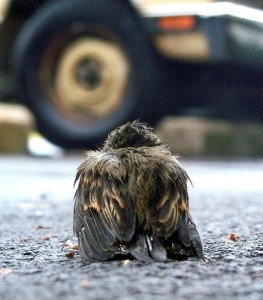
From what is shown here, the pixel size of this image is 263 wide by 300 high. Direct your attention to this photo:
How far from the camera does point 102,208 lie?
2.62 m

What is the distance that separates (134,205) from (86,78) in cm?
601

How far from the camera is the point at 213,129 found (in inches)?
375

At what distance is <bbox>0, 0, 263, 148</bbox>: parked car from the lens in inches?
303

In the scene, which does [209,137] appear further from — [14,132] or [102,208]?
[102,208]

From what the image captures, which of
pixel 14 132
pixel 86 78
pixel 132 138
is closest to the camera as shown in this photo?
pixel 132 138

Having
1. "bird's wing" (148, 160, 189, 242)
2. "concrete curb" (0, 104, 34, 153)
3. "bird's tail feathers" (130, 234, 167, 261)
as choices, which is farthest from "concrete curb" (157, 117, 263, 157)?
"bird's tail feathers" (130, 234, 167, 261)

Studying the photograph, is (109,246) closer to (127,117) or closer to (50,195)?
(50,195)

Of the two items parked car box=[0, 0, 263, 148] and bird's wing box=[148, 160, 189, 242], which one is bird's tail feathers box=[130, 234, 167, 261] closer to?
bird's wing box=[148, 160, 189, 242]

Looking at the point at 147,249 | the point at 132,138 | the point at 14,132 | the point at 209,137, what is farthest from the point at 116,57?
the point at 147,249

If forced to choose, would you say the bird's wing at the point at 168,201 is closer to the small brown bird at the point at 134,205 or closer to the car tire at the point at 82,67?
the small brown bird at the point at 134,205

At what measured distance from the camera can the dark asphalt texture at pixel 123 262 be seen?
2244 millimetres

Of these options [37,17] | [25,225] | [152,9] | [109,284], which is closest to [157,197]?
[109,284]

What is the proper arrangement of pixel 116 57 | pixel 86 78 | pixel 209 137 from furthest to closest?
pixel 209 137, pixel 86 78, pixel 116 57

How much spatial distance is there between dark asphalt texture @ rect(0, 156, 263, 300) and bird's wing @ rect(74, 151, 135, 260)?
0.06 m
